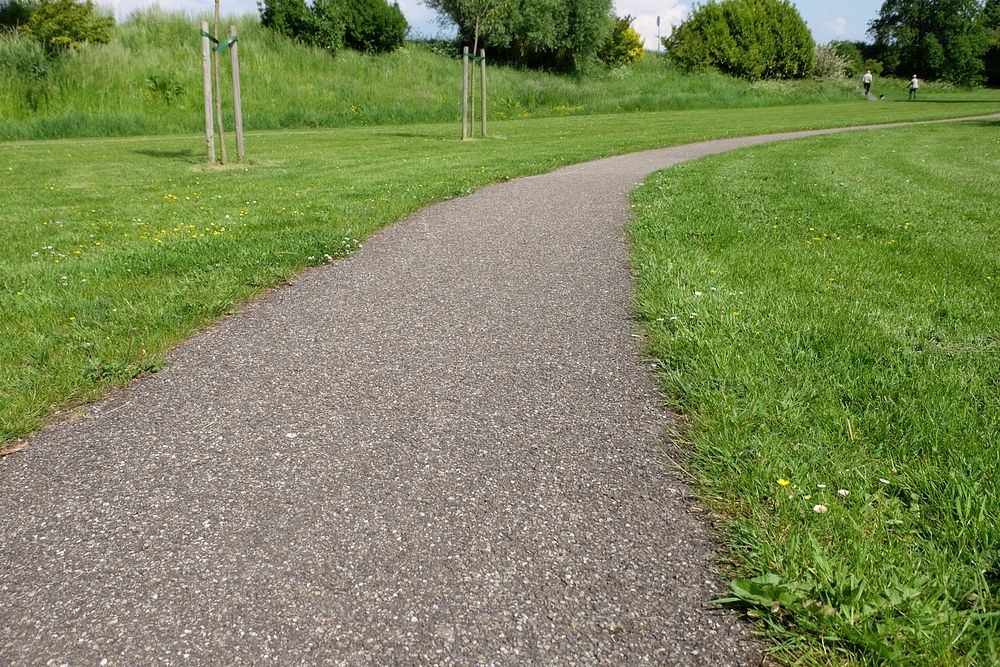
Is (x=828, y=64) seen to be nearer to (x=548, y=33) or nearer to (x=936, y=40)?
(x=936, y=40)

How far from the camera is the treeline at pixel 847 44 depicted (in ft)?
155

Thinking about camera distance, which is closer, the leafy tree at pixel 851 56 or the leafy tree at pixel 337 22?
the leafy tree at pixel 337 22

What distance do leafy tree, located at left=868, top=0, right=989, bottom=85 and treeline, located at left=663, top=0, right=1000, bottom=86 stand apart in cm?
7

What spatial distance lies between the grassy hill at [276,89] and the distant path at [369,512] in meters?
24.1

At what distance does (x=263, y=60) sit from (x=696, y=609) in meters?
32.7

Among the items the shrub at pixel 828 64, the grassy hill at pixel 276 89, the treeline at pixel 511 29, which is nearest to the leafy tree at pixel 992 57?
the shrub at pixel 828 64

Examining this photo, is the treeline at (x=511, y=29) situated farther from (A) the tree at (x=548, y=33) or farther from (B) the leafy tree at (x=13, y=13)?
(B) the leafy tree at (x=13, y=13)

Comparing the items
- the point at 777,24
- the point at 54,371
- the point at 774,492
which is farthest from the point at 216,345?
the point at 777,24

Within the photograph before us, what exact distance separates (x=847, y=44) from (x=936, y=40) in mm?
6529

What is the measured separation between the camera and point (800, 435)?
3.11 m

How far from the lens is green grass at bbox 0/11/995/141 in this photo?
2511 centimetres

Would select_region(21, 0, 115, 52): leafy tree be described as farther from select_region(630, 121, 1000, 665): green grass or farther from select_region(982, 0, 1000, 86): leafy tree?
select_region(982, 0, 1000, 86): leafy tree

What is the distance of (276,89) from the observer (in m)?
28.8

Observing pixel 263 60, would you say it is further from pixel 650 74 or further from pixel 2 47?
pixel 650 74
